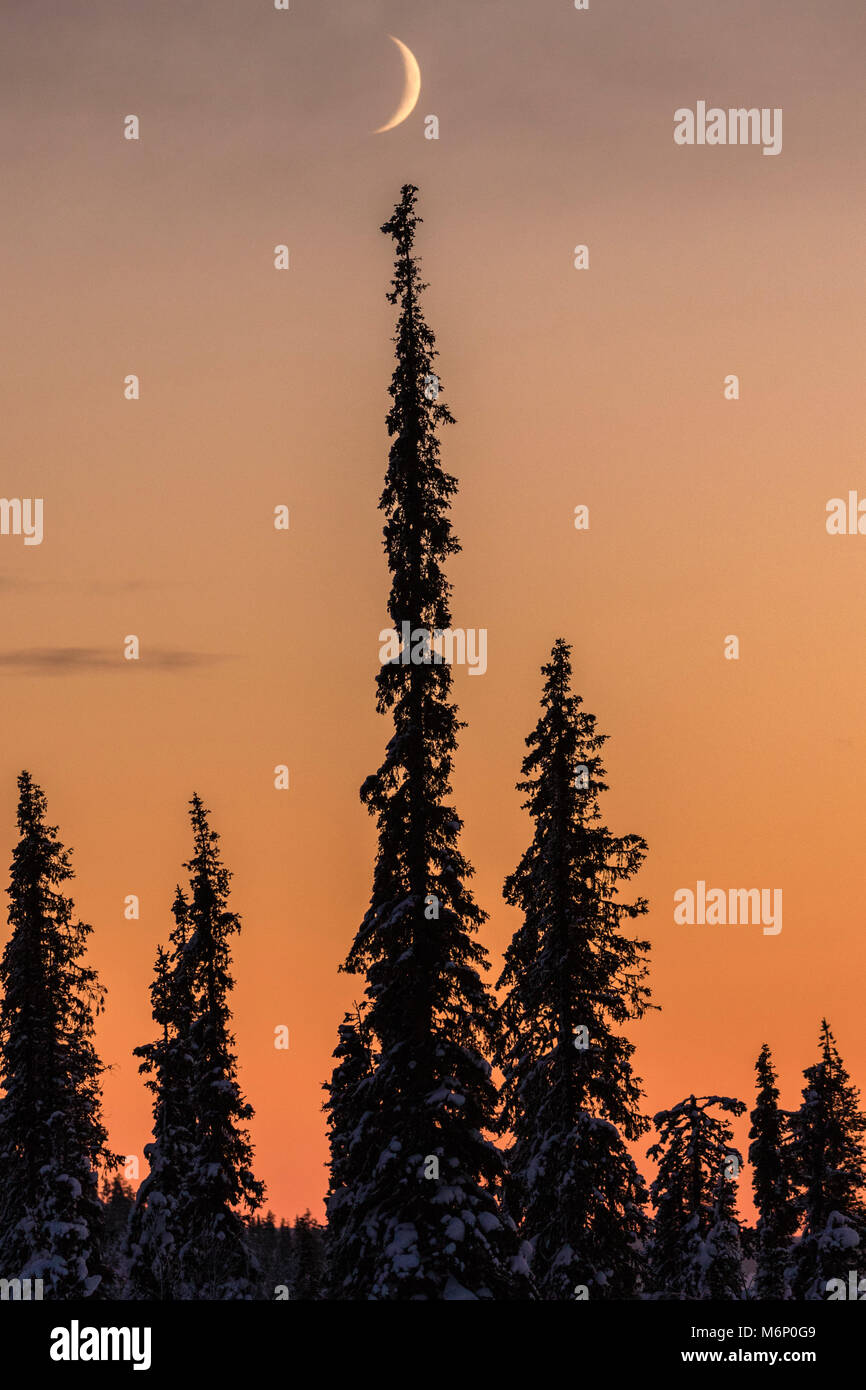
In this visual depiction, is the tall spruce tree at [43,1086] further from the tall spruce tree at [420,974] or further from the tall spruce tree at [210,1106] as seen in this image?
the tall spruce tree at [420,974]

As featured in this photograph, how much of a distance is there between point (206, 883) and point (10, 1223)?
33.7 feet

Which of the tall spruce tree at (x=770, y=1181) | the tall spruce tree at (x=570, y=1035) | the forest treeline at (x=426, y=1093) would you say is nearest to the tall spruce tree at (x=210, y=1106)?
the forest treeline at (x=426, y=1093)

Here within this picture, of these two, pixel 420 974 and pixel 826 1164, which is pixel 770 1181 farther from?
pixel 420 974

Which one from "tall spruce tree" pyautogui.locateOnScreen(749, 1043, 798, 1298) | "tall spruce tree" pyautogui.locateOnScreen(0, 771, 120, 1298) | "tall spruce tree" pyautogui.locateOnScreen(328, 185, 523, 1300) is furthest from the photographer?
"tall spruce tree" pyautogui.locateOnScreen(749, 1043, 798, 1298)

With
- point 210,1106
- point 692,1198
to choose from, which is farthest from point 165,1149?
point 692,1198

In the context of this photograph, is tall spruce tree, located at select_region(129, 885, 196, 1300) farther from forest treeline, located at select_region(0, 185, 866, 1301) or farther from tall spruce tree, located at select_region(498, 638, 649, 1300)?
tall spruce tree, located at select_region(498, 638, 649, 1300)

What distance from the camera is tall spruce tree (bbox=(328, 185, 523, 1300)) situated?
29.7m

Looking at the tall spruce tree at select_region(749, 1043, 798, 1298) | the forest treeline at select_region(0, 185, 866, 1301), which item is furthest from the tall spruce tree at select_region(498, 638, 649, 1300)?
the tall spruce tree at select_region(749, 1043, 798, 1298)

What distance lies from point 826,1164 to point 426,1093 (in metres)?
24.4

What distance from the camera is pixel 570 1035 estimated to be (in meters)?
36.5

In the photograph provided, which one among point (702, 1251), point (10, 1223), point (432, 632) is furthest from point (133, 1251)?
A: point (432, 632)

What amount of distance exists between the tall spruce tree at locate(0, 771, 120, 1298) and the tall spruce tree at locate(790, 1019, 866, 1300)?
829 inches
